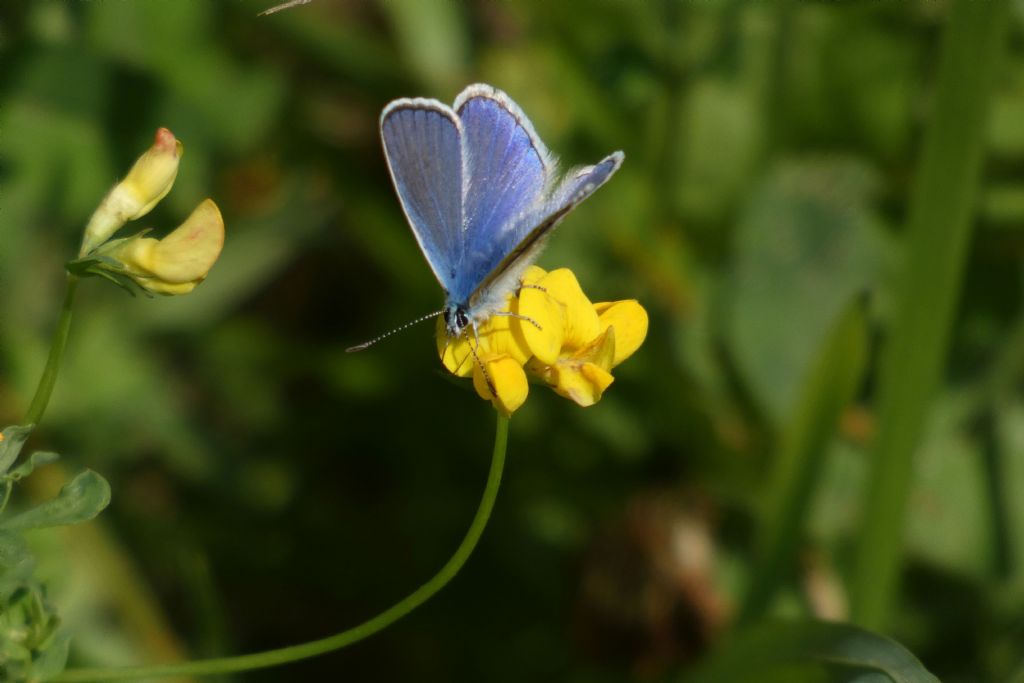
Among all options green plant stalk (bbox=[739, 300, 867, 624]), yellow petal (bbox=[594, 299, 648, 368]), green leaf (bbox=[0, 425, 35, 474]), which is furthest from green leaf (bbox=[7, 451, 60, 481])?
green plant stalk (bbox=[739, 300, 867, 624])

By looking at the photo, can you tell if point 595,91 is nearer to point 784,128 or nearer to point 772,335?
point 784,128

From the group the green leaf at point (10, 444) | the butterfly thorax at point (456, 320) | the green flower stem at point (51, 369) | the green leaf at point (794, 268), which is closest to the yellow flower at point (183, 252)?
the green flower stem at point (51, 369)

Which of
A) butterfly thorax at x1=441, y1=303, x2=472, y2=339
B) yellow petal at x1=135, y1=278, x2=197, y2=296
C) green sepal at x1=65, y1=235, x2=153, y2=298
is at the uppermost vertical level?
green sepal at x1=65, y1=235, x2=153, y2=298

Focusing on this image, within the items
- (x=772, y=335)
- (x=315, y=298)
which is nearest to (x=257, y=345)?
(x=315, y=298)

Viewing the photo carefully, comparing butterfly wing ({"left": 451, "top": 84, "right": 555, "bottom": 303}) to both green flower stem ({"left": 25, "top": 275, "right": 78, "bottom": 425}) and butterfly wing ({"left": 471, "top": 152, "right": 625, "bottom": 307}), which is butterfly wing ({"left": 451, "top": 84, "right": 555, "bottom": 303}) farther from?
green flower stem ({"left": 25, "top": 275, "right": 78, "bottom": 425})

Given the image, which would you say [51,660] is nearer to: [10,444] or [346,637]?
[10,444]
